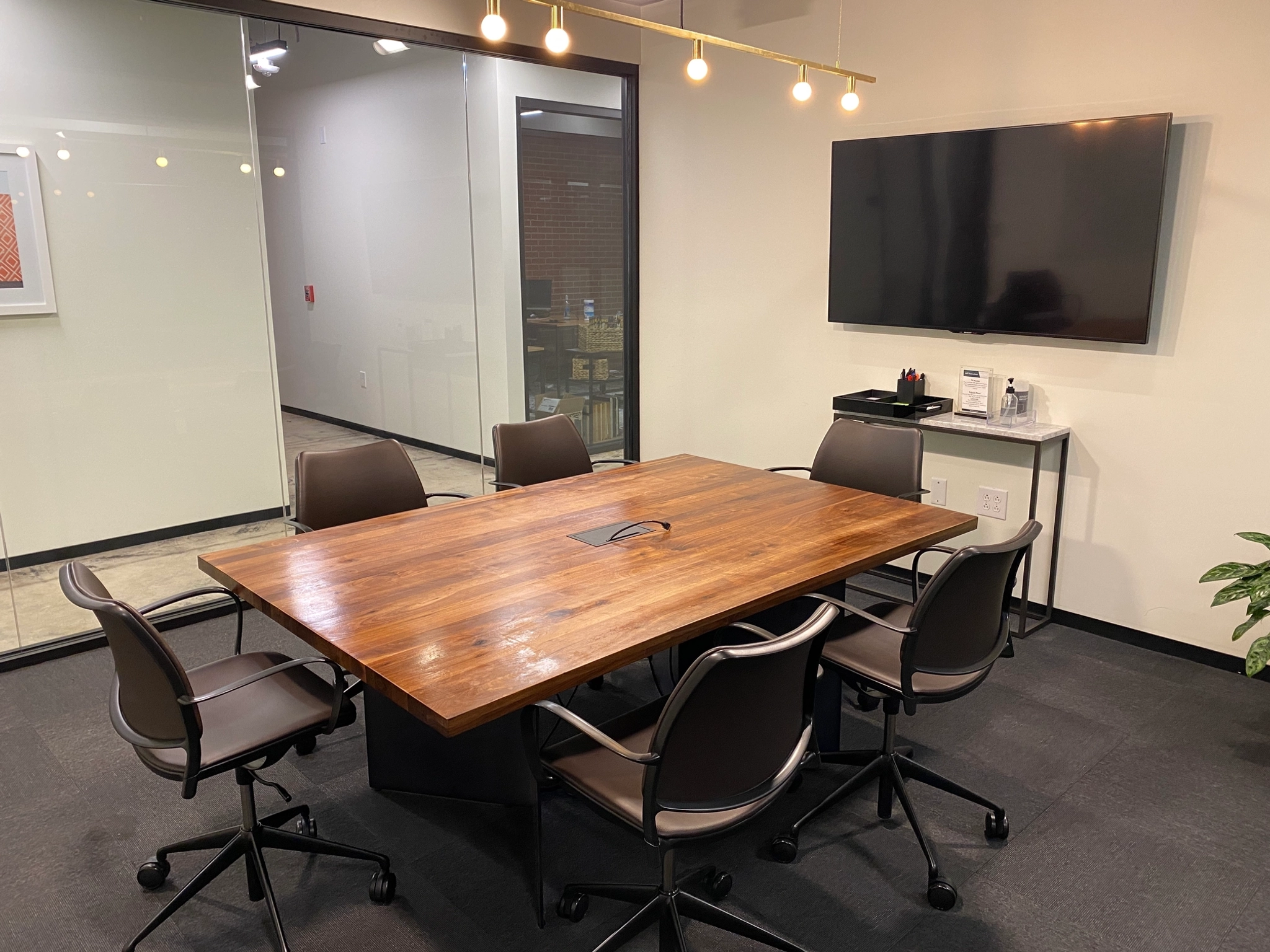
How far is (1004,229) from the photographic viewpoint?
4.11 metres

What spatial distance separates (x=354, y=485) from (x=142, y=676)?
1.47 meters

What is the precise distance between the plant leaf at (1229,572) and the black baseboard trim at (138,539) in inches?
152

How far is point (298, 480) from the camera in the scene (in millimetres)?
3395

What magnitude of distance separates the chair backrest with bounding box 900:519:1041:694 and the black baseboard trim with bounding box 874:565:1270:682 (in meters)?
1.42

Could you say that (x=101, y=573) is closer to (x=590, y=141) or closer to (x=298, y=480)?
(x=298, y=480)

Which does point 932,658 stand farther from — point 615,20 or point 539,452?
point 615,20

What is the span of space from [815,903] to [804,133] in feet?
12.3

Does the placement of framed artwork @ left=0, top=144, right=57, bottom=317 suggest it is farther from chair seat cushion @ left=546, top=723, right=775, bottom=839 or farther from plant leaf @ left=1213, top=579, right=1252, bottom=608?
plant leaf @ left=1213, top=579, right=1252, bottom=608

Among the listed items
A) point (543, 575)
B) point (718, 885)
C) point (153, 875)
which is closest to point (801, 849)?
point (718, 885)

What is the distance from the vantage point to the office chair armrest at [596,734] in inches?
72.5

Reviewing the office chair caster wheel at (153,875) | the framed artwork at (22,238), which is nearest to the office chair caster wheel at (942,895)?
the office chair caster wheel at (153,875)

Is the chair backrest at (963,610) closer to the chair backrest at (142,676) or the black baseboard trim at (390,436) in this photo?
the chair backrest at (142,676)

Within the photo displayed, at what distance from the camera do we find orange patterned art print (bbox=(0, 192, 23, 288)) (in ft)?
11.8

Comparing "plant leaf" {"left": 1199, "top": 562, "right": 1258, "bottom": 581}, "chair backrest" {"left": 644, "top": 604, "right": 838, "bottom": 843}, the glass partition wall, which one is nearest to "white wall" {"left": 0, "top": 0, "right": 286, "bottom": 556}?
the glass partition wall
